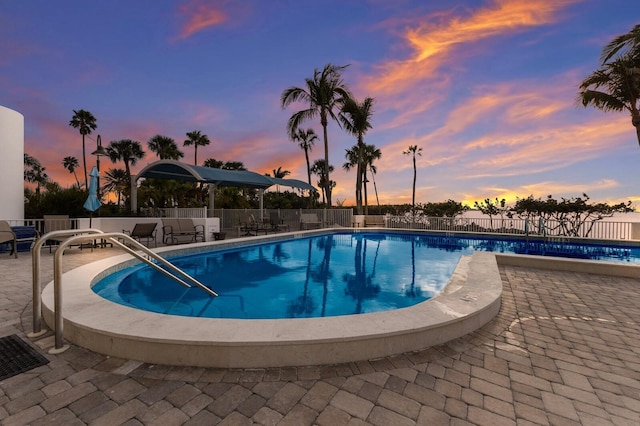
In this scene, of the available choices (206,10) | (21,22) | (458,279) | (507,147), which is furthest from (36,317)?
(507,147)

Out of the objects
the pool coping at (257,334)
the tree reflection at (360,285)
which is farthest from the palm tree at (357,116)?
the pool coping at (257,334)

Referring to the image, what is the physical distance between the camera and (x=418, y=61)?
10953mm

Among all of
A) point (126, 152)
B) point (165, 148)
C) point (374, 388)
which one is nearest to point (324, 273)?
point (374, 388)

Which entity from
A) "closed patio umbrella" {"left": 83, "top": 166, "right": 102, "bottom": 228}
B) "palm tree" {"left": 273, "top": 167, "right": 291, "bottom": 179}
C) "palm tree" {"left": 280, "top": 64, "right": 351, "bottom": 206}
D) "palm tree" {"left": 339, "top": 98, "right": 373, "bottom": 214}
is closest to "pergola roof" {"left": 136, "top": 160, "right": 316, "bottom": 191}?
"closed patio umbrella" {"left": 83, "top": 166, "right": 102, "bottom": 228}

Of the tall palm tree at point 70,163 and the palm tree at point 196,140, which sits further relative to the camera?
the tall palm tree at point 70,163

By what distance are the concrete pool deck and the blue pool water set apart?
2.42 metres

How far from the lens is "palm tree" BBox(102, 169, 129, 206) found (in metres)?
27.1

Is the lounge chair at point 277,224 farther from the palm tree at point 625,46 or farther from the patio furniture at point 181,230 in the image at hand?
the palm tree at point 625,46

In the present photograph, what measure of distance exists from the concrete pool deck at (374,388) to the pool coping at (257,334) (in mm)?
88

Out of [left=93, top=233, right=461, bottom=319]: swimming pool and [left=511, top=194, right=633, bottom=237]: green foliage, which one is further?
[left=511, top=194, right=633, bottom=237]: green foliage

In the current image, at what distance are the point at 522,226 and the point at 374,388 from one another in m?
17.3

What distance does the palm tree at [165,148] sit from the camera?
95.8 feet

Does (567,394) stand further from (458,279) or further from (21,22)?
(21,22)

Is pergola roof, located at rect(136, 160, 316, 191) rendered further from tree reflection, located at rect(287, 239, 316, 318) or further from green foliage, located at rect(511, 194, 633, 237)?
green foliage, located at rect(511, 194, 633, 237)
